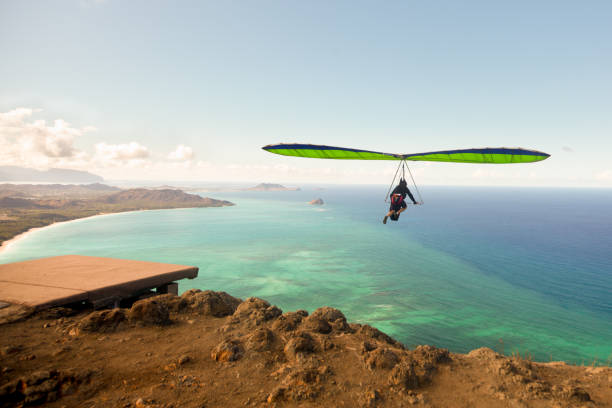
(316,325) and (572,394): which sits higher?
(316,325)

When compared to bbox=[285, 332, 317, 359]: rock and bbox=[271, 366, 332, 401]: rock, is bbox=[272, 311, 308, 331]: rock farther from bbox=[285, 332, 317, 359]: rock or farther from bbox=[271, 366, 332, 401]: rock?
bbox=[271, 366, 332, 401]: rock

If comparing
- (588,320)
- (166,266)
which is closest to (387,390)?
(166,266)

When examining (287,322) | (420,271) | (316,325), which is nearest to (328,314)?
(316,325)

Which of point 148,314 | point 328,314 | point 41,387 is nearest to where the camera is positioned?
point 41,387

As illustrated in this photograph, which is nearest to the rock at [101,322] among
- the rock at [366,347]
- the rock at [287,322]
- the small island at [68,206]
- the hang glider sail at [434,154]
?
the rock at [287,322]

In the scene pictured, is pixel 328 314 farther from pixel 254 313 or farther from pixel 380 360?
pixel 380 360

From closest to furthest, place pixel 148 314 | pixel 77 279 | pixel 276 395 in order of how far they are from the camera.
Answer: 1. pixel 276 395
2. pixel 148 314
3. pixel 77 279
